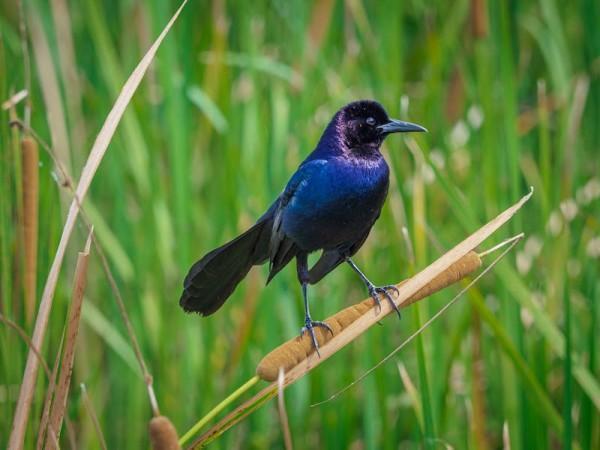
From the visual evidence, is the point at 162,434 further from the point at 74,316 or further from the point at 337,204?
the point at 337,204

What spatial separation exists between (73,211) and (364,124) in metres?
0.59

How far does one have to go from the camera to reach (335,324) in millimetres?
1115

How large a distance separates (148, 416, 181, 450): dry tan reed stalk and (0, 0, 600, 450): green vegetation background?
1055mm

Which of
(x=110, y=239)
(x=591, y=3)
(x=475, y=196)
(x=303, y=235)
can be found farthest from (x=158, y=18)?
(x=591, y=3)

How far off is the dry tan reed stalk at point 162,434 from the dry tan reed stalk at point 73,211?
1.06 feet

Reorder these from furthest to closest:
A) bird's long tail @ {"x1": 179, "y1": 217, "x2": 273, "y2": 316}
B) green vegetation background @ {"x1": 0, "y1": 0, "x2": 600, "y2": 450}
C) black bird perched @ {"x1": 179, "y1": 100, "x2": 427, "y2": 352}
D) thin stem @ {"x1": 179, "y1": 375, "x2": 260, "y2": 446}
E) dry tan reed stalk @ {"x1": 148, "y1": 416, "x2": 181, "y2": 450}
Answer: green vegetation background @ {"x1": 0, "y1": 0, "x2": 600, "y2": 450} → black bird perched @ {"x1": 179, "y1": 100, "x2": 427, "y2": 352} → bird's long tail @ {"x1": 179, "y1": 217, "x2": 273, "y2": 316} → thin stem @ {"x1": 179, "y1": 375, "x2": 260, "y2": 446} → dry tan reed stalk @ {"x1": 148, "y1": 416, "x2": 181, "y2": 450}

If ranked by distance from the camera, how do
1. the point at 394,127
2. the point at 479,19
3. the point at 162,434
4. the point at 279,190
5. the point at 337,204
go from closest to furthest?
1. the point at 162,434
2. the point at 337,204
3. the point at 394,127
4. the point at 479,19
5. the point at 279,190

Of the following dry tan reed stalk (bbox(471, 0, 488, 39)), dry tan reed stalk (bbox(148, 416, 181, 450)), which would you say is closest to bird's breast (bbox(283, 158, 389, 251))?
dry tan reed stalk (bbox(148, 416, 181, 450))

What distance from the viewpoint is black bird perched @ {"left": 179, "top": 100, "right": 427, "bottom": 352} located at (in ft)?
4.58

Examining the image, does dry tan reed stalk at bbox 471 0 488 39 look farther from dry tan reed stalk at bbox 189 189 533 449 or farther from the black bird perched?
dry tan reed stalk at bbox 189 189 533 449

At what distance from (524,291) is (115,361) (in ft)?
4.57

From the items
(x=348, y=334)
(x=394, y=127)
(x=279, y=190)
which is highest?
(x=394, y=127)

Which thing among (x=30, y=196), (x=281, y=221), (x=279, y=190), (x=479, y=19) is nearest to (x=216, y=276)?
(x=281, y=221)

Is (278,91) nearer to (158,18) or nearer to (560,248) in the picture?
(158,18)
